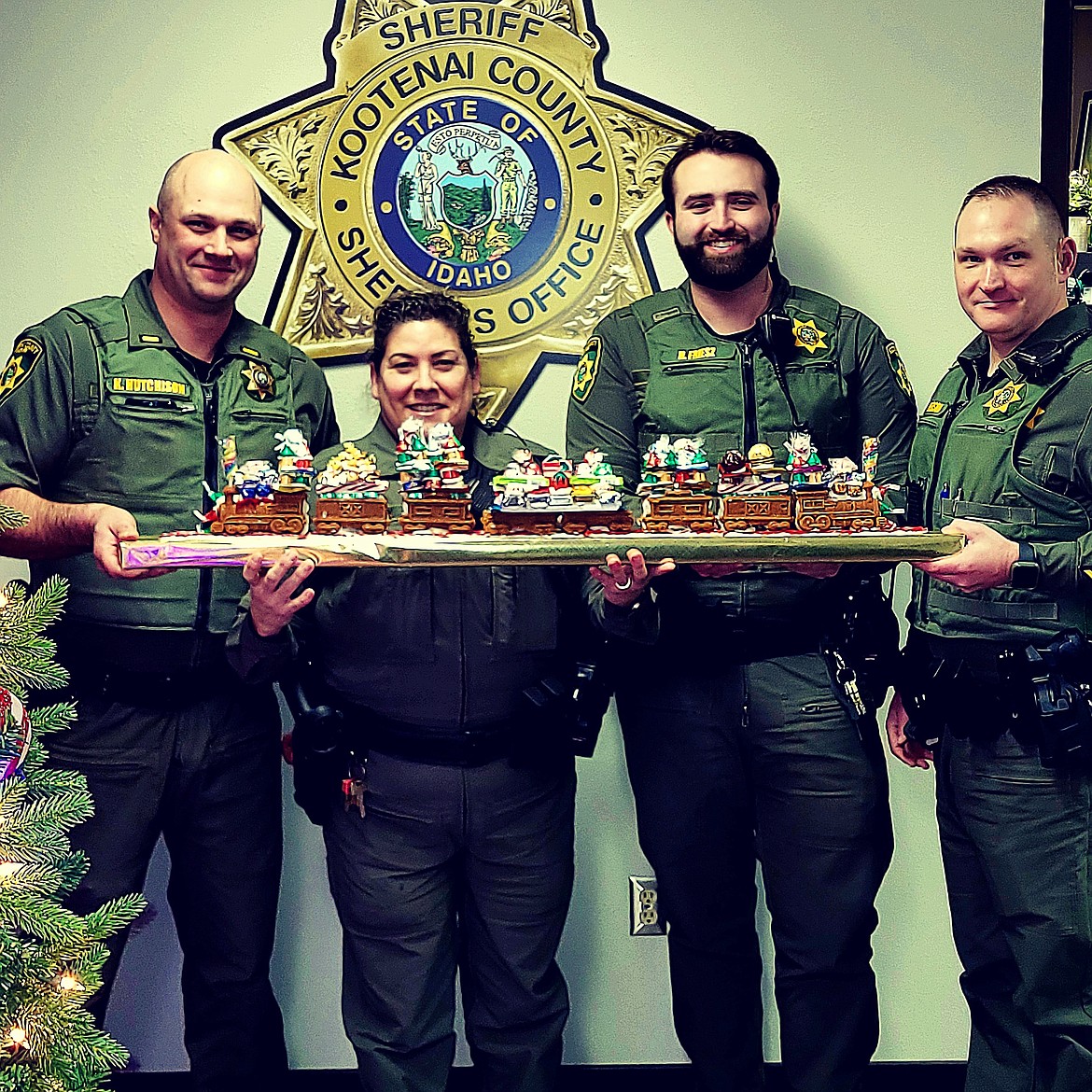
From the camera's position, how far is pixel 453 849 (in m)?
2.52

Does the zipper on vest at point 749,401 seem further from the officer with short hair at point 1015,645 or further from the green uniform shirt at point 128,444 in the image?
the green uniform shirt at point 128,444

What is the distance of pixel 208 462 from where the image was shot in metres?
2.66

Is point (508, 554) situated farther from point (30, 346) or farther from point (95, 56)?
point (95, 56)

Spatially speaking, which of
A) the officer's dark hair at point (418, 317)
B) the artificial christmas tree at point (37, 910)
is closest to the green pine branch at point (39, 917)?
the artificial christmas tree at point (37, 910)

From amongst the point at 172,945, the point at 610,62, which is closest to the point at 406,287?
the point at 610,62

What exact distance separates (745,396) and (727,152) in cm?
51

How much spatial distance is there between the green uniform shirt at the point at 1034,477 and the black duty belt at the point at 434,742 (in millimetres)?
888

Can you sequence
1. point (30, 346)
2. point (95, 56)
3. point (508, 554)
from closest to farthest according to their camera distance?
point (508, 554) → point (30, 346) → point (95, 56)

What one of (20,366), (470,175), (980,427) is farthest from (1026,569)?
(20,366)

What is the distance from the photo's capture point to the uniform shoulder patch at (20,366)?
103 inches

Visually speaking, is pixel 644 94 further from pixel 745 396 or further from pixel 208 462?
pixel 208 462

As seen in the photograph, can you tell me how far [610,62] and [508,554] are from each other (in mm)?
1417

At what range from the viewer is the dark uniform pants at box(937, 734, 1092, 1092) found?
7.93 feet

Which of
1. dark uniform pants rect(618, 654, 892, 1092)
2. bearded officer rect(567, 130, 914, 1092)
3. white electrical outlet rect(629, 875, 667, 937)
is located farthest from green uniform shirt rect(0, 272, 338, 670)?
white electrical outlet rect(629, 875, 667, 937)
